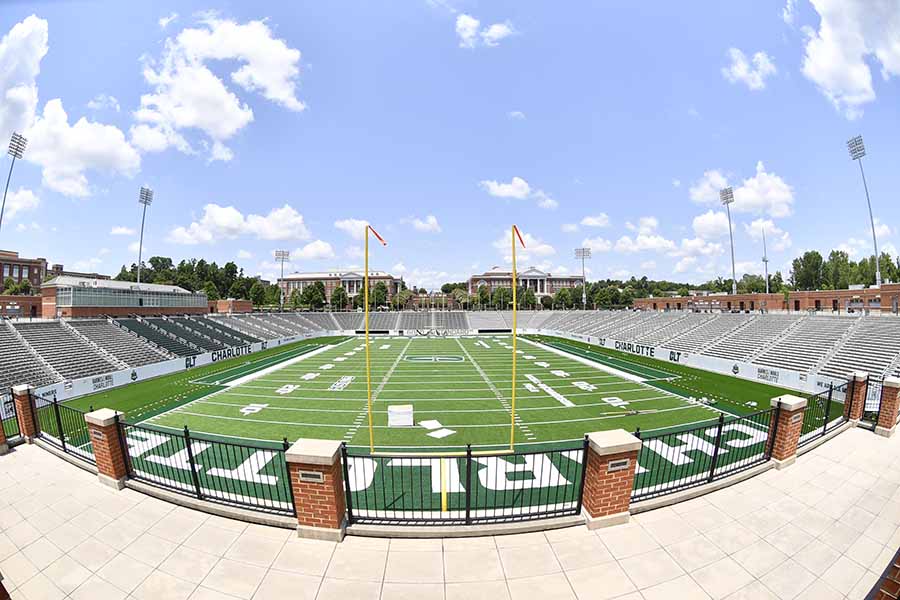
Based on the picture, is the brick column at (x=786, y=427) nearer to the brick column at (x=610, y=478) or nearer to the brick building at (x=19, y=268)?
the brick column at (x=610, y=478)

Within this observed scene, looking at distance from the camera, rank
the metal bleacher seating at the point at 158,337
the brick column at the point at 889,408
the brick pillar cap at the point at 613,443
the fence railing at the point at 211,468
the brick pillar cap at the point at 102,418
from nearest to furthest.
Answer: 1. the brick pillar cap at the point at 613,443
2. the brick pillar cap at the point at 102,418
3. the fence railing at the point at 211,468
4. the brick column at the point at 889,408
5. the metal bleacher seating at the point at 158,337

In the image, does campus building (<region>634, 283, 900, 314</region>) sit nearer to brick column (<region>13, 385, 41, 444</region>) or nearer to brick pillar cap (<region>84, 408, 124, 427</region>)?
brick pillar cap (<region>84, 408, 124, 427</region>)

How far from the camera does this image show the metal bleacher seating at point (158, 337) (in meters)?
34.6

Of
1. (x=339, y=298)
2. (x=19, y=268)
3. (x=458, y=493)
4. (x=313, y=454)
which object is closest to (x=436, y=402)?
(x=458, y=493)

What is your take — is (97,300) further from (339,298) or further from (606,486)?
(339,298)

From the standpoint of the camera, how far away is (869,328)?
1056 inches

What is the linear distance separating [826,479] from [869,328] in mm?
29852

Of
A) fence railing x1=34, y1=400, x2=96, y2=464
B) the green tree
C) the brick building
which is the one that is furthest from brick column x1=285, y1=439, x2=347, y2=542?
the brick building

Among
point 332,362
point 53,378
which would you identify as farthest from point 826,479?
point 53,378

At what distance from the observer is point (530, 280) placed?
6314 inches

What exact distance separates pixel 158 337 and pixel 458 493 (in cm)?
3995

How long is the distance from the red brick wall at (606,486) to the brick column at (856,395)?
9782mm

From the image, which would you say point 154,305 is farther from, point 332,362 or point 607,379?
point 607,379

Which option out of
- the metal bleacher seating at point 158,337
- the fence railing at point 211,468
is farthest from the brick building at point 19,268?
the fence railing at point 211,468
